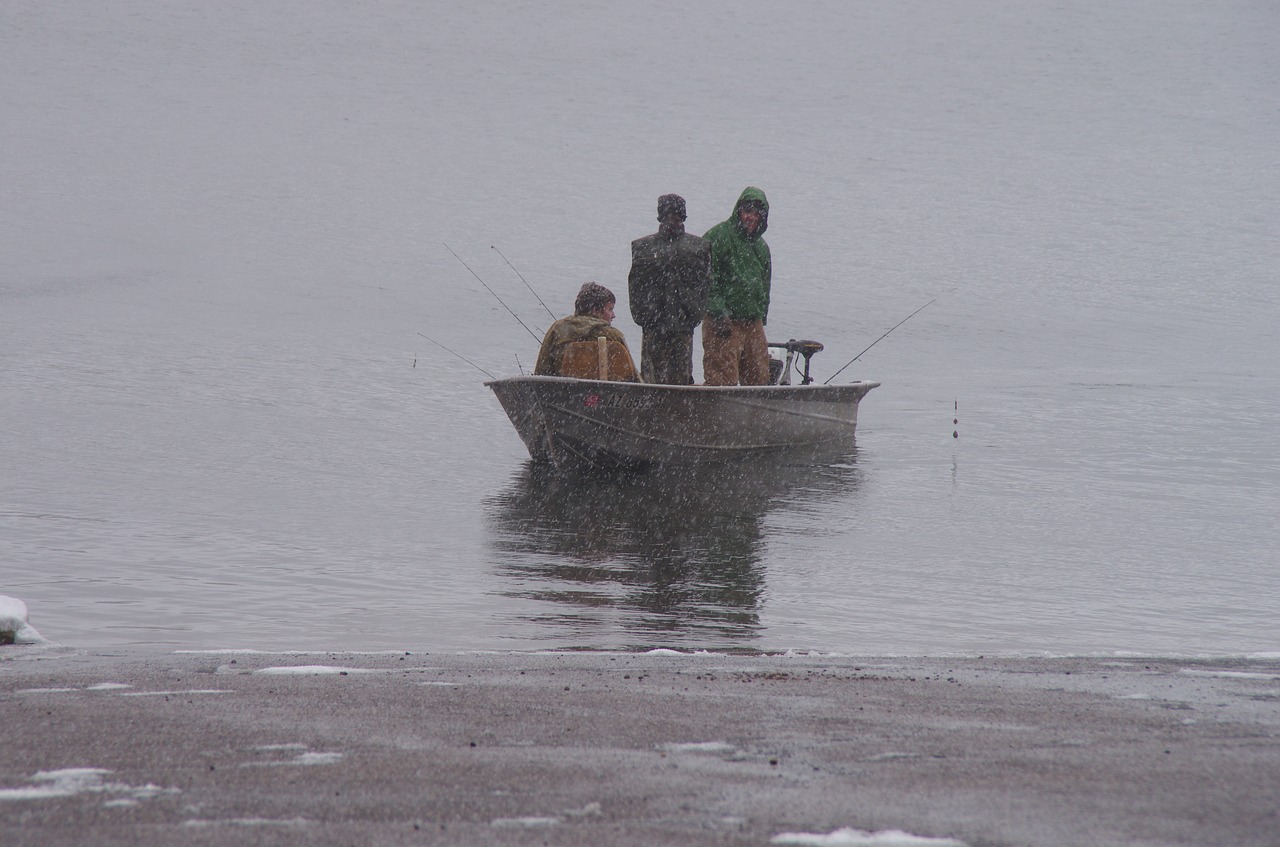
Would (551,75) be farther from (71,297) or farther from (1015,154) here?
(71,297)

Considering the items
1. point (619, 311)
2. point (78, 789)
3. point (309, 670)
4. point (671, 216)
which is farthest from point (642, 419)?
point (619, 311)

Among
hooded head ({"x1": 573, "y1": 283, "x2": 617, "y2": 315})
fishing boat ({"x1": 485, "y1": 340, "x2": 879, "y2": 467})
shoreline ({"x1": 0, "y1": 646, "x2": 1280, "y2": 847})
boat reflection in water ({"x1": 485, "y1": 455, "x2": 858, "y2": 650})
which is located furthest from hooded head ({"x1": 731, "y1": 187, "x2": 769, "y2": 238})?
shoreline ({"x1": 0, "y1": 646, "x2": 1280, "y2": 847})

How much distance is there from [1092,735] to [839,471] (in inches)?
367

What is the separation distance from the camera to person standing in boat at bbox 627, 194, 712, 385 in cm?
1108

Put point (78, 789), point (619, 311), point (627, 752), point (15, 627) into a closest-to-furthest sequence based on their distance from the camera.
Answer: point (78, 789), point (627, 752), point (15, 627), point (619, 311)

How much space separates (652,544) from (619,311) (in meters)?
23.1

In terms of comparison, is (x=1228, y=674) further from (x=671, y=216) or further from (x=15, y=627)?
(x=671, y=216)

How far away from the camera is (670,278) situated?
1109 centimetres

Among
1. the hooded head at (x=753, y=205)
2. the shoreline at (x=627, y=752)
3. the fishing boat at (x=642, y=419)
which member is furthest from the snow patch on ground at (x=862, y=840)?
the hooded head at (x=753, y=205)

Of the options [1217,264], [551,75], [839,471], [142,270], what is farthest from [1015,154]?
[839,471]

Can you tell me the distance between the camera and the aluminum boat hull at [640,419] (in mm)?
11203

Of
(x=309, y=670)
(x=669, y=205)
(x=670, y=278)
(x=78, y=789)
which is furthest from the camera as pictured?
(x=670, y=278)

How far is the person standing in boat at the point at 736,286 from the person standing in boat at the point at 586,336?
2.68ft

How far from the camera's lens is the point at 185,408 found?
1552 cm
